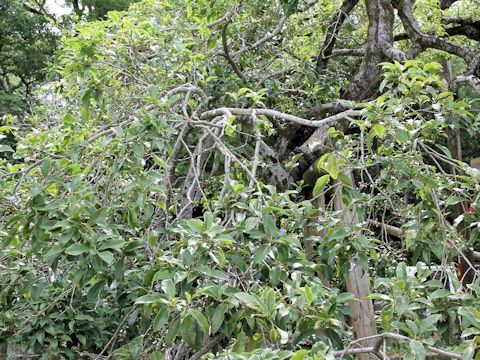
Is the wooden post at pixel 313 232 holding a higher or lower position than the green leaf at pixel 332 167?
lower

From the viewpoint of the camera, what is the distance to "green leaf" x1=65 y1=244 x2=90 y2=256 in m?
1.47

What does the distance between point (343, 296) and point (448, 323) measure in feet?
1.20

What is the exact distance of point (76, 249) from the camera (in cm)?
150

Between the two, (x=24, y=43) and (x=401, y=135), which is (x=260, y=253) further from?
(x=24, y=43)

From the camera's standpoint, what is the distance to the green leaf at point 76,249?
147 centimetres

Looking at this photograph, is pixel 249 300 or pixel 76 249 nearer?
pixel 249 300

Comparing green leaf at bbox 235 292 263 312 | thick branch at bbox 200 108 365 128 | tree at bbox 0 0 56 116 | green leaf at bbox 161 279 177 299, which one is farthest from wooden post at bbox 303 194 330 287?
tree at bbox 0 0 56 116

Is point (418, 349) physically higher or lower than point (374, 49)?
lower

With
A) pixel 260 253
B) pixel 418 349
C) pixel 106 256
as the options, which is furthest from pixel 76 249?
pixel 418 349

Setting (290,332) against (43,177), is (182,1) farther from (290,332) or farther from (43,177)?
(290,332)

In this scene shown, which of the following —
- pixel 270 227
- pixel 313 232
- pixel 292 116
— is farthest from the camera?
pixel 313 232

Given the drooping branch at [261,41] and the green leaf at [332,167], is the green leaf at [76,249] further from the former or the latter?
the drooping branch at [261,41]

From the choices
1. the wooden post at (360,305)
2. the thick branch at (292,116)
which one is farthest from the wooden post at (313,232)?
the thick branch at (292,116)

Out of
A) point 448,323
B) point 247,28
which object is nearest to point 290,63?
point 247,28
